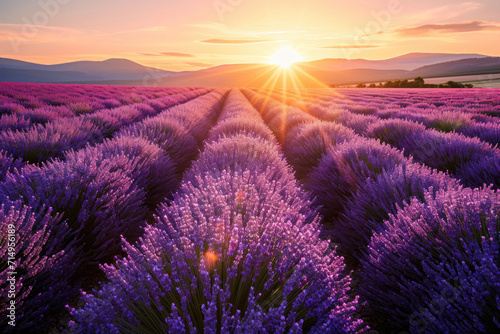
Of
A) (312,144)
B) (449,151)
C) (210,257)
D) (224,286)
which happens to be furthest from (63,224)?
(449,151)

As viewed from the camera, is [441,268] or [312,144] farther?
[312,144]

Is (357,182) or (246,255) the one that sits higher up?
(246,255)

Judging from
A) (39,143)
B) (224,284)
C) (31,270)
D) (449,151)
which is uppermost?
(39,143)

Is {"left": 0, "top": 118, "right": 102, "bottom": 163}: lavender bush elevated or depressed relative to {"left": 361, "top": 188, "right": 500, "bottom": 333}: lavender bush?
elevated

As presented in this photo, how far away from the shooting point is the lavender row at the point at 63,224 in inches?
61.7

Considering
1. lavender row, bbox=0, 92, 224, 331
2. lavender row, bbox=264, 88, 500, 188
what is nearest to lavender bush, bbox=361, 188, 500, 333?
lavender row, bbox=264, 88, 500, 188

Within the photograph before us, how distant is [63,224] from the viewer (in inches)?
75.0

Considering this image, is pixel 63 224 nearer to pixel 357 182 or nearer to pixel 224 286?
pixel 224 286

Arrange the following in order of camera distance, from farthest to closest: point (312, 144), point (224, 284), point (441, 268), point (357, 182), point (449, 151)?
point (312, 144) < point (449, 151) < point (357, 182) < point (441, 268) < point (224, 284)

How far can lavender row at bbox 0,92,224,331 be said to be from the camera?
61.7 inches

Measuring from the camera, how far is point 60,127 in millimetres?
4566

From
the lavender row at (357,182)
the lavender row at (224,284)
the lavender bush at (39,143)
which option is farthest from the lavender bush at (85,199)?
the lavender row at (357,182)

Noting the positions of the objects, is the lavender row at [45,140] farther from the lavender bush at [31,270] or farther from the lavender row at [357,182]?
the lavender row at [357,182]

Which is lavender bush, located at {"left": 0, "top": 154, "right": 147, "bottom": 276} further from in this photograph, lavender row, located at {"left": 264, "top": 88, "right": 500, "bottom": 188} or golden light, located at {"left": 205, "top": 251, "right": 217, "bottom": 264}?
lavender row, located at {"left": 264, "top": 88, "right": 500, "bottom": 188}
